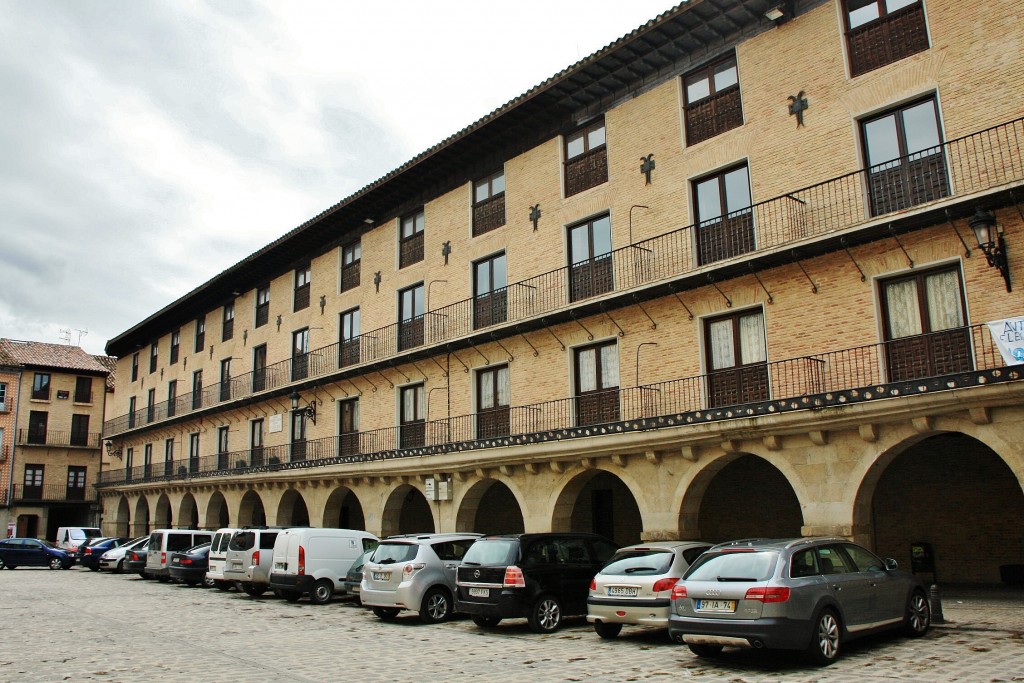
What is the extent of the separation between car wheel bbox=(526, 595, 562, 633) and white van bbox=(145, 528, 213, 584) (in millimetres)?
17165

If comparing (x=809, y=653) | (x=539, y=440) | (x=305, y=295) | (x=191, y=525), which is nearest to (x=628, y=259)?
(x=539, y=440)

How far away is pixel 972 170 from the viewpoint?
1370 cm

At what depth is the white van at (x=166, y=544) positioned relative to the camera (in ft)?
88.3

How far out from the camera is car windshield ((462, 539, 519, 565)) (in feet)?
44.3

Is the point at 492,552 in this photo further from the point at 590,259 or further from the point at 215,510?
the point at 215,510

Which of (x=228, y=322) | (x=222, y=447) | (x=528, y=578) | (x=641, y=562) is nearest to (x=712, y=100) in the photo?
(x=641, y=562)

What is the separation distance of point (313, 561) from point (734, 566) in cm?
1160

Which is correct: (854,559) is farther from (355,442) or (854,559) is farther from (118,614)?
(355,442)

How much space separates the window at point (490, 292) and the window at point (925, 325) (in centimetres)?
994

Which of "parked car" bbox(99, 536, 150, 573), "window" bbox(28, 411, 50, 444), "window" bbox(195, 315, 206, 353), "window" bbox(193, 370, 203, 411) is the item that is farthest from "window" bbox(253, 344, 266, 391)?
"window" bbox(28, 411, 50, 444)

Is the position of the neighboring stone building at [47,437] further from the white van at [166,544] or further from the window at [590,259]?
the window at [590,259]

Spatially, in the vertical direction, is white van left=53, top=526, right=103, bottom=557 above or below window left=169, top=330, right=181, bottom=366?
below

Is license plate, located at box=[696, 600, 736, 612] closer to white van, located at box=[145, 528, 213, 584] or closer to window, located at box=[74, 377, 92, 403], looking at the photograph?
white van, located at box=[145, 528, 213, 584]

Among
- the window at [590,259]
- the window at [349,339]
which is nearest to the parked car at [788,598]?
the window at [590,259]
